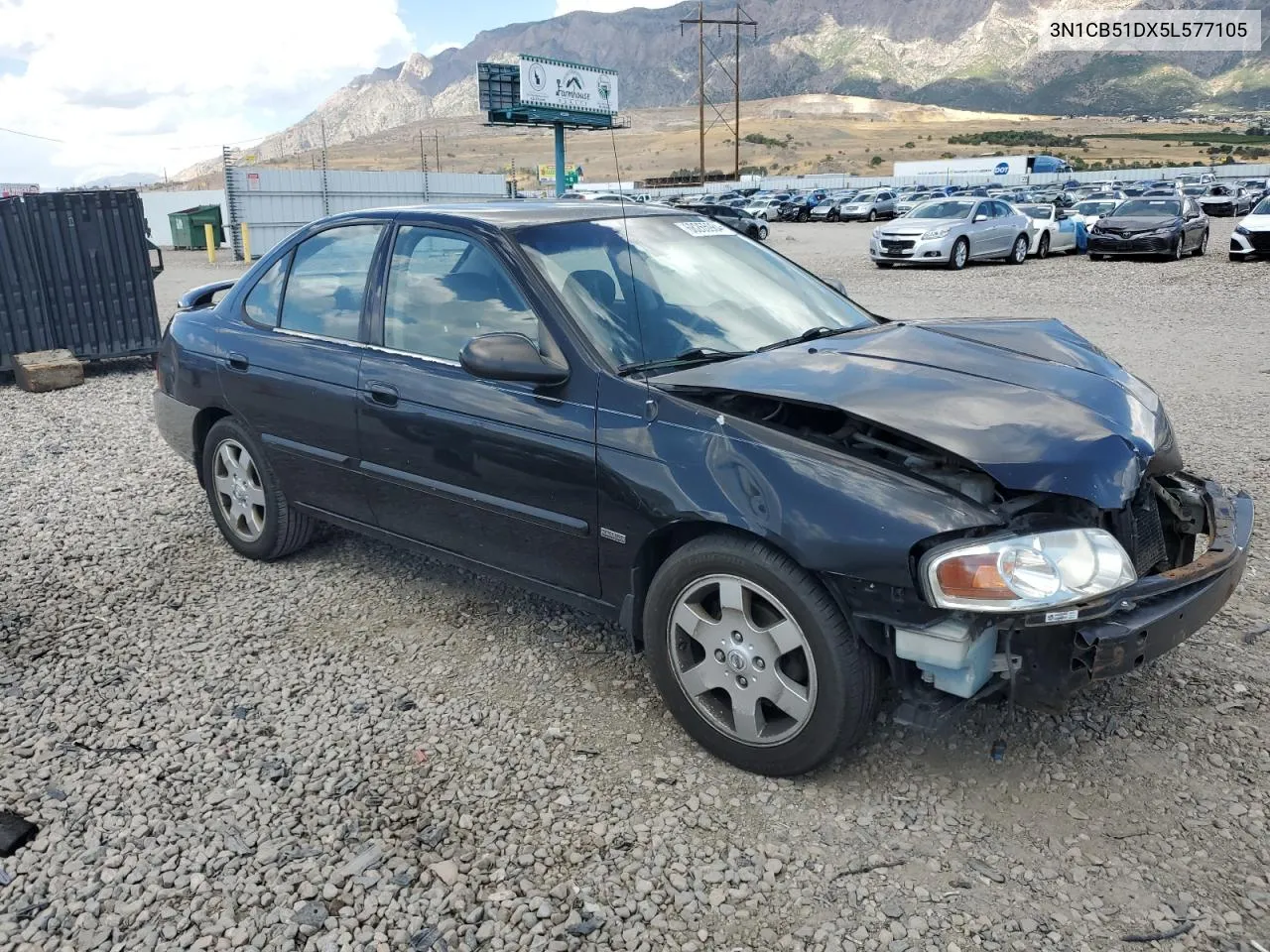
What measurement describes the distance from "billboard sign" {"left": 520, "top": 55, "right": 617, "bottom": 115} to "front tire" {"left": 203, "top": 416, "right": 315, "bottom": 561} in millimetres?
48842

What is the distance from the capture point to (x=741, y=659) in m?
2.93

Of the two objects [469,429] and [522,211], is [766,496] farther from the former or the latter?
[522,211]

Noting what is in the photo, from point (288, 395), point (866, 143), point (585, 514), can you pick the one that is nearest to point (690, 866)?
point (585, 514)

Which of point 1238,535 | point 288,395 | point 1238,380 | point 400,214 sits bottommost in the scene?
point 1238,380

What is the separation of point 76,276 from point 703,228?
28.3 ft

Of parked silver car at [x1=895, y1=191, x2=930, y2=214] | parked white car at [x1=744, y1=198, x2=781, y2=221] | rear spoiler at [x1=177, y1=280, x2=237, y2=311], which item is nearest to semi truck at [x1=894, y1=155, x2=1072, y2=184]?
parked silver car at [x1=895, y1=191, x2=930, y2=214]

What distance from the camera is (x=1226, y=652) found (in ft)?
12.1

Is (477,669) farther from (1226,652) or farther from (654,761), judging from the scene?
(1226,652)

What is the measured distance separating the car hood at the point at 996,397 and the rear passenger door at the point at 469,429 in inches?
18.0

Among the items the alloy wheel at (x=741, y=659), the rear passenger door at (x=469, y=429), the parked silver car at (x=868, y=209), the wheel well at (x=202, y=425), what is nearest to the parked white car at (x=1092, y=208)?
the parked silver car at (x=868, y=209)

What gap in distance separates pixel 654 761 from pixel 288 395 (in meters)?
2.31

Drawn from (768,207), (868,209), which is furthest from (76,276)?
(768,207)

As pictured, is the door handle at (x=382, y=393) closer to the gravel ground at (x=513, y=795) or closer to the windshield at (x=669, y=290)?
the windshield at (x=669, y=290)

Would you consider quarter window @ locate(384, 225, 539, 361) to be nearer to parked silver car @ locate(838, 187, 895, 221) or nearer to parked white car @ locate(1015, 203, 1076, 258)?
parked white car @ locate(1015, 203, 1076, 258)
